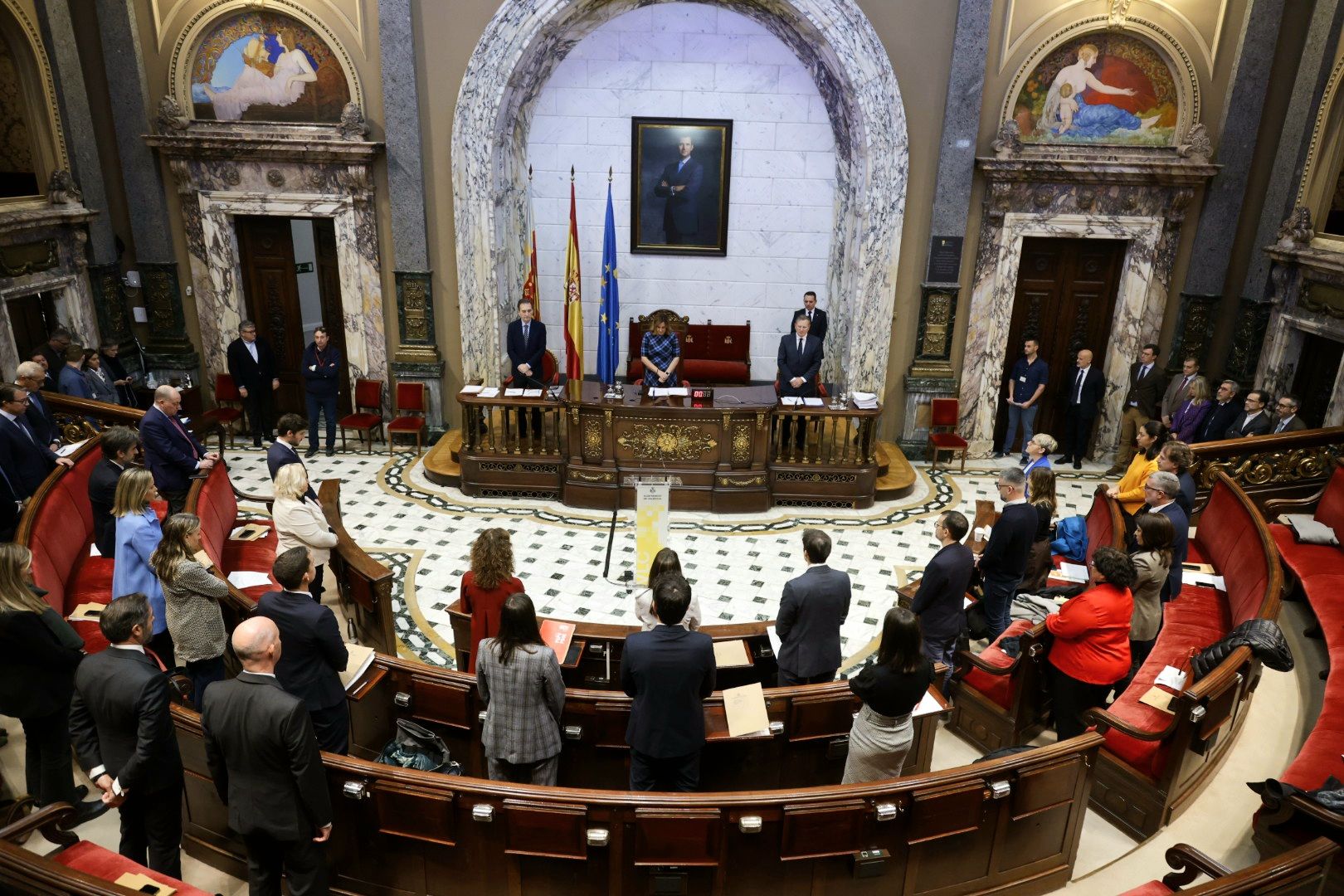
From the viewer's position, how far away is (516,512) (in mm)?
8859

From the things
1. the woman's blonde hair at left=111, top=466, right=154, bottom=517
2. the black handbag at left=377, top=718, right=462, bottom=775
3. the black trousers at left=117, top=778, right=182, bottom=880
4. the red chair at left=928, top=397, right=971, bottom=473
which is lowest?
the black trousers at left=117, top=778, right=182, bottom=880

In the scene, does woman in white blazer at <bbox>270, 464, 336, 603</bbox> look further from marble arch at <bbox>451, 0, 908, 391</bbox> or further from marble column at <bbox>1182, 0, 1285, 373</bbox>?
marble column at <bbox>1182, 0, 1285, 373</bbox>

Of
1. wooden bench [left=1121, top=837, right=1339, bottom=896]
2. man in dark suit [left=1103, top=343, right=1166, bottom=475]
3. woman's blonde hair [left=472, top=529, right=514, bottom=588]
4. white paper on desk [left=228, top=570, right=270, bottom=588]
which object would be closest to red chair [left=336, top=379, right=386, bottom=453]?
white paper on desk [left=228, top=570, right=270, bottom=588]

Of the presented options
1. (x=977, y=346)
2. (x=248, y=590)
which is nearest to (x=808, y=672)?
(x=248, y=590)

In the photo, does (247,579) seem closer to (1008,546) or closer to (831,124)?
(1008,546)

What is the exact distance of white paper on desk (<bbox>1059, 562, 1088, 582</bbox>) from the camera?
21.2 feet

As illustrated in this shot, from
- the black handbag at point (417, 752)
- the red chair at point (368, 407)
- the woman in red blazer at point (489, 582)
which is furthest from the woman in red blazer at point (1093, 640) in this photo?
the red chair at point (368, 407)

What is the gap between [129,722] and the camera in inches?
141

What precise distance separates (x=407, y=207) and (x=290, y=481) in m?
5.28

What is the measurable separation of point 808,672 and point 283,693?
2.56 meters

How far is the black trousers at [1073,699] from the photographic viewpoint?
16.0 ft

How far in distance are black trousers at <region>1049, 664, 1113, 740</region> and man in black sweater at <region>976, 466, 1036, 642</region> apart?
693mm

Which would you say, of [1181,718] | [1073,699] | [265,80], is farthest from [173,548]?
[265,80]

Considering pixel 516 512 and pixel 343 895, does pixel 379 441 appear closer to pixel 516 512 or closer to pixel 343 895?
pixel 516 512
